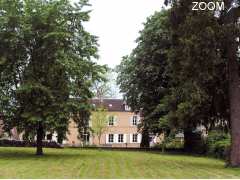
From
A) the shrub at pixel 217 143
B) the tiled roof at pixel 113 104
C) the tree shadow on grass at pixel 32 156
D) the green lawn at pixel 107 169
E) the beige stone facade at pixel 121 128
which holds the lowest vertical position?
the green lawn at pixel 107 169

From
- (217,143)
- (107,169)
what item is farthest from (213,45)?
(217,143)

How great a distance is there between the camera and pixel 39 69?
122 feet

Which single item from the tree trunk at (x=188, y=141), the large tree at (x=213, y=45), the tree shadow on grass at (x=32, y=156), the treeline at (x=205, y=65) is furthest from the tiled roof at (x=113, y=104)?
the large tree at (x=213, y=45)

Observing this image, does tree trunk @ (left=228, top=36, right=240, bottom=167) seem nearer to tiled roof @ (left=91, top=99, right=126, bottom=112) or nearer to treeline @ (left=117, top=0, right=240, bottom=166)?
treeline @ (left=117, top=0, right=240, bottom=166)

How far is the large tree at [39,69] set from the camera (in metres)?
36.6

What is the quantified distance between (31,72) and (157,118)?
67.6 feet

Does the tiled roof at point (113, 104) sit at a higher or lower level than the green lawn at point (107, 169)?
higher

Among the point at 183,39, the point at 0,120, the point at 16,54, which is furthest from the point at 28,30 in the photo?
the point at 183,39

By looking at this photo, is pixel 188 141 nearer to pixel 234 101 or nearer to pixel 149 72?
pixel 149 72

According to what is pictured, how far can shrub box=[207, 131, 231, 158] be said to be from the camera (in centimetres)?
4269

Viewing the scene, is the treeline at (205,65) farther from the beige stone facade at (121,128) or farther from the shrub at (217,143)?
the beige stone facade at (121,128)

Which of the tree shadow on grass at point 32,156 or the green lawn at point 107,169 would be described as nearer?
the green lawn at point 107,169

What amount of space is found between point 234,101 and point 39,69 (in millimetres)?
15602

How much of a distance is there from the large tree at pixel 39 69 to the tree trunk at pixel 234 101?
43.8 ft
